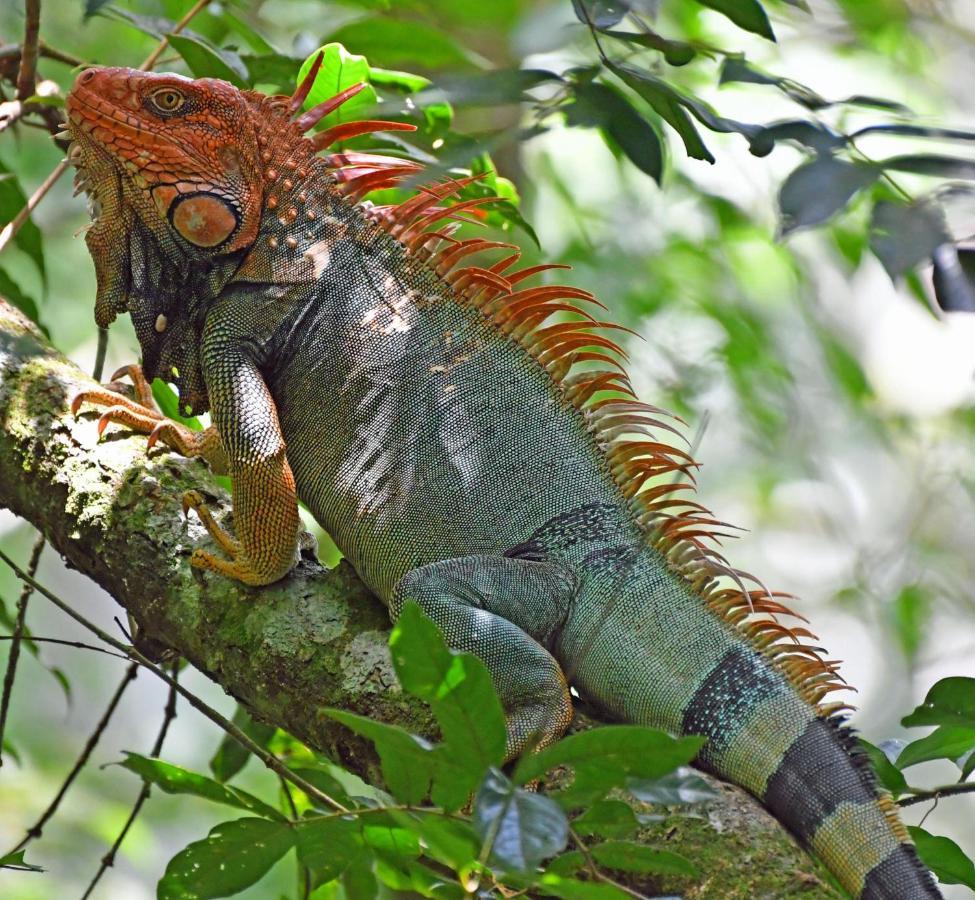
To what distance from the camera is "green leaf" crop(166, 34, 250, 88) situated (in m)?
3.55

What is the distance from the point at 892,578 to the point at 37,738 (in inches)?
295

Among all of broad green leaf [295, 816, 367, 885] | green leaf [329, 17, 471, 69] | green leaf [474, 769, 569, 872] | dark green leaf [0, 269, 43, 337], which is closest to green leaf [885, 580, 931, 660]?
green leaf [329, 17, 471, 69]

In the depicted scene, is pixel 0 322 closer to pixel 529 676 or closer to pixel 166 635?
pixel 166 635

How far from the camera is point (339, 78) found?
3.71 metres

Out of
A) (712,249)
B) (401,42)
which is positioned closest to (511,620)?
(401,42)

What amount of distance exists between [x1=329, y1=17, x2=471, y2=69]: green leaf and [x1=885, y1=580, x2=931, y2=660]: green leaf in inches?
223

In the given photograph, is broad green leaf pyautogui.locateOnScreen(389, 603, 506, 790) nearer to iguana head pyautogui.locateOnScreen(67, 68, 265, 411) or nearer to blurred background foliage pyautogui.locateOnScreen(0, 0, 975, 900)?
blurred background foliage pyautogui.locateOnScreen(0, 0, 975, 900)

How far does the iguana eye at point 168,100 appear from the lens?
3.38 meters

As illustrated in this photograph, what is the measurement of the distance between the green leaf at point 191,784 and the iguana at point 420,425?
0.81m

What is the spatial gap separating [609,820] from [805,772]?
1147 millimetres

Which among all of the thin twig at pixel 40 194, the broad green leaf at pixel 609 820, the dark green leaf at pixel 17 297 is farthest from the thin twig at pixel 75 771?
the broad green leaf at pixel 609 820

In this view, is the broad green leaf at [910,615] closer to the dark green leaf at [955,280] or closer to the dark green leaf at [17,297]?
the dark green leaf at [17,297]

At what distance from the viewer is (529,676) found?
283 centimetres

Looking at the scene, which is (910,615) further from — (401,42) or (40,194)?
(40,194)
